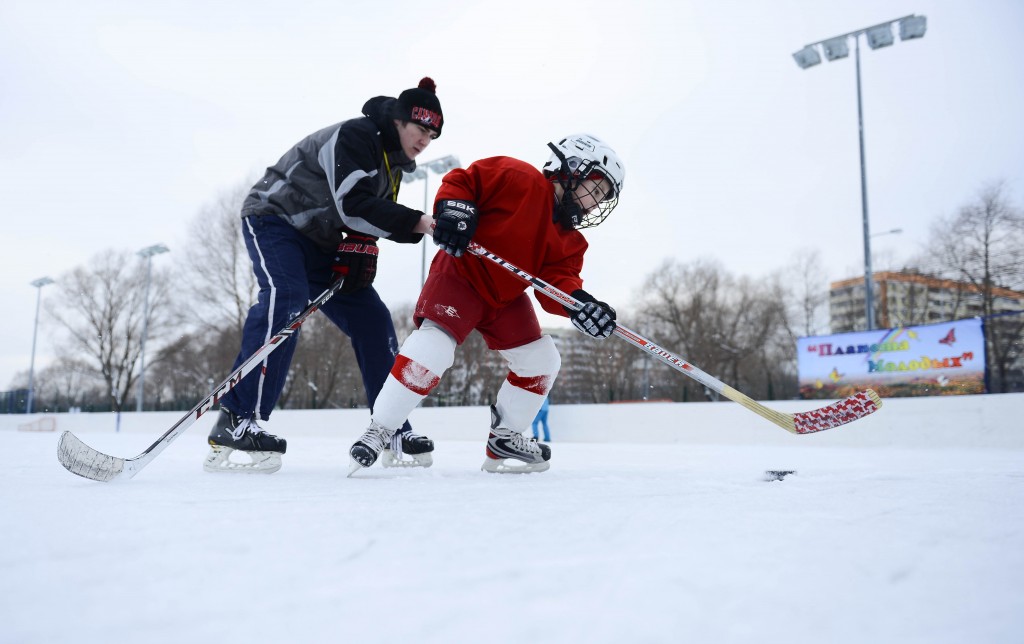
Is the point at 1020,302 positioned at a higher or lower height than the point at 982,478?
higher

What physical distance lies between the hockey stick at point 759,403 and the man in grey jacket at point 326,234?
1.28ft

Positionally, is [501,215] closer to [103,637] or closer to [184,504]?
[184,504]

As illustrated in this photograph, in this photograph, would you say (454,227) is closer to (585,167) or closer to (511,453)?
(585,167)

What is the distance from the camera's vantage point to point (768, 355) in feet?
90.7

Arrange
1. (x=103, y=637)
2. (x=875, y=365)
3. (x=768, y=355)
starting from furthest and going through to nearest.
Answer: (x=768, y=355)
(x=875, y=365)
(x=103, y=637)

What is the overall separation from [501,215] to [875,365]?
7.91 meters

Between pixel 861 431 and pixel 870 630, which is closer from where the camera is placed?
pixel 870 630

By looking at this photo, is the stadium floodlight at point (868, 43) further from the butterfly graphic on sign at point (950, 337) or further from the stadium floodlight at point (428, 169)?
the stadium floodlight at point (428, 169)

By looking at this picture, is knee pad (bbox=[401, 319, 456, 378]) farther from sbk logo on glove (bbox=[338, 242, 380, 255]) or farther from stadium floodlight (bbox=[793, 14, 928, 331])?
stadium floodlight (bbox=[793, 14, 928, 331])

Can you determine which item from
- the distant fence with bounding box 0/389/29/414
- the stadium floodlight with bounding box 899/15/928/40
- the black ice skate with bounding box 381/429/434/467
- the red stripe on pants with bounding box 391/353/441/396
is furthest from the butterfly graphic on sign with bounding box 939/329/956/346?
the distant fence with bounding box 0/389/29/414

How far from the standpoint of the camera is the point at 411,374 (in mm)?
2295

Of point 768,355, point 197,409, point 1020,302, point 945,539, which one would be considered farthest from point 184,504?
point 768,355

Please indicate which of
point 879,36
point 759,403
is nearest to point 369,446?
point 759,403

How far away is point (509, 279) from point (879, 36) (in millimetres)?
12001
